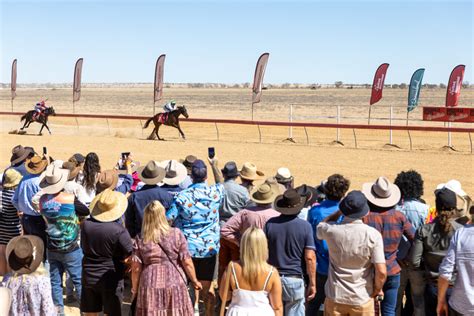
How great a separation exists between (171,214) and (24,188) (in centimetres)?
203

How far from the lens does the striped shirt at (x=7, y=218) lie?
7.02 m

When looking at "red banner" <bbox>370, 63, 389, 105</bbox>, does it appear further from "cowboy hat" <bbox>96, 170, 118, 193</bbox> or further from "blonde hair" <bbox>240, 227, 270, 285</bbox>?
"blonde hair" <bbox>240, 227, 270, 285</bbox>

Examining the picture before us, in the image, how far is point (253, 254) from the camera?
4188mm

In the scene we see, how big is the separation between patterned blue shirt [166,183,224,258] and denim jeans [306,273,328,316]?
3.40ft

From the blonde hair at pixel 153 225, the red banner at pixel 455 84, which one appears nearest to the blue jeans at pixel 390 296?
the blonde hair at pixel 153 225

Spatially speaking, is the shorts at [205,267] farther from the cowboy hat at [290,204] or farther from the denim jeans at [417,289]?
the denim jeans at [417,289]

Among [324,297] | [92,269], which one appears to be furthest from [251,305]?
[92,269]

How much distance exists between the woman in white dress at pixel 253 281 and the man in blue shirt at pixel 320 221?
3.73 ft

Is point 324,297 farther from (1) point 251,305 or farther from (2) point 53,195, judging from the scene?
(2) point 53,195

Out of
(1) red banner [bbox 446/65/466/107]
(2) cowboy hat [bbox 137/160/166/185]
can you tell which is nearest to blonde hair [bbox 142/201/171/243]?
(2) cowboy hat [bbox 137/160/166/185]

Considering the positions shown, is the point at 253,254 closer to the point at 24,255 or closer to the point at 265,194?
the point at 265,194

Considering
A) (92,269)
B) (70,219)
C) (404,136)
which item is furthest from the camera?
(404,136)

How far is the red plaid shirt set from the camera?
512 cm

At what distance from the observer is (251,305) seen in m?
4.27
